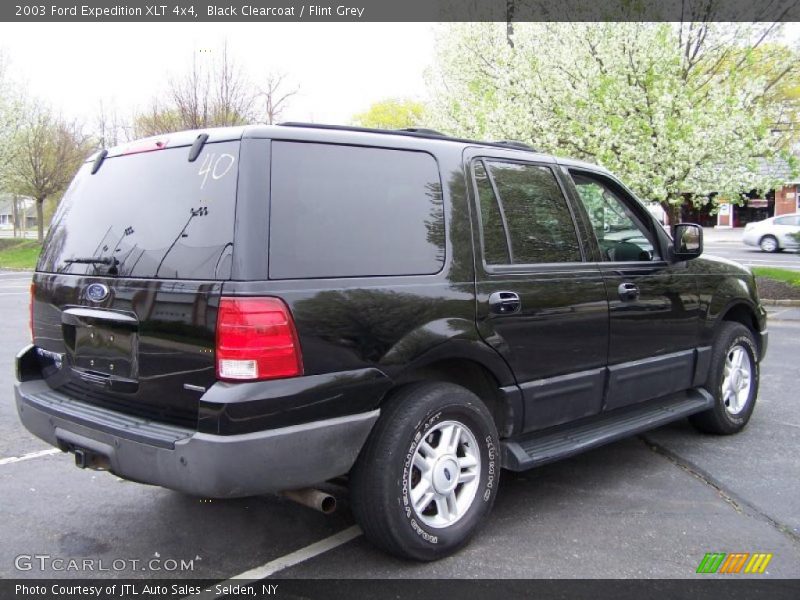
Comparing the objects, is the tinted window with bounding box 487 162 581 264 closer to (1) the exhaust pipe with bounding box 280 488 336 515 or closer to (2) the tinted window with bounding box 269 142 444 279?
(2) the tinted window with bounding box 269 142 444 279

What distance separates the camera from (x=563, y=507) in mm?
3951

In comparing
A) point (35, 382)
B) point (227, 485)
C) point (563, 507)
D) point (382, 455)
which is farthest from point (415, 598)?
point (35, 382)

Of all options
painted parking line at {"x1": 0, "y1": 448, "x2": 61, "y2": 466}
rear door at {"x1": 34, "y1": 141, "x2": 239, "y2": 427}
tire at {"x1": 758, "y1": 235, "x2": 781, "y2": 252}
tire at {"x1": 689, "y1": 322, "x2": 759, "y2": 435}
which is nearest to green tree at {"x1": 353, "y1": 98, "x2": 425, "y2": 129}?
tire at {"x1": 758, "y1": 235, "x2": 781, "y2": 252}

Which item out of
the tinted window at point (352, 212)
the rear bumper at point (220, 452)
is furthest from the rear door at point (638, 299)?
the rear bumper at point (220, 452)

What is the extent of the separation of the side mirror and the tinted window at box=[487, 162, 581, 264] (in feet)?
3.18

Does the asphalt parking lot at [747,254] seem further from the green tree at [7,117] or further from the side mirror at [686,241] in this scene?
the green tree at [7,117]

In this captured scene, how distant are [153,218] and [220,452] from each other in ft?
3.71

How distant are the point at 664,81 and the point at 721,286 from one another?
9.78 meters

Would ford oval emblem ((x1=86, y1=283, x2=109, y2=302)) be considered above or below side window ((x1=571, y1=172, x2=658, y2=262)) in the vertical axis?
below

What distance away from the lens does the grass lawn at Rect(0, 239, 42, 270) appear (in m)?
28.2

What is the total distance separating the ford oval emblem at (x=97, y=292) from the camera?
3.21m

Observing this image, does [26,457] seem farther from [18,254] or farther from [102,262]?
[18,254]

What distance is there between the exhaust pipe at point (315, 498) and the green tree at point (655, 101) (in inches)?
483

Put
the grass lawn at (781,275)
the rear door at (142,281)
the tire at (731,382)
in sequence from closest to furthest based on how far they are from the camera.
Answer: the rear door at (142,281) → the tire at (731,382) → the grass lawn at (781,275)
